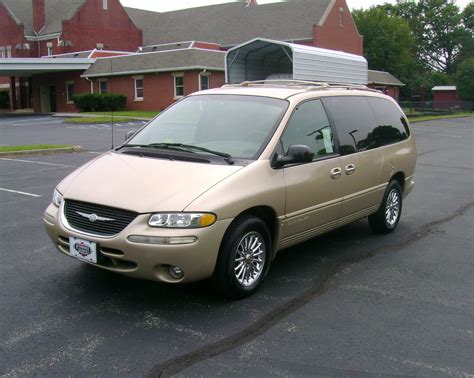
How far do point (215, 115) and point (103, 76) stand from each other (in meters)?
35.2

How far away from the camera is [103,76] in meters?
38.9

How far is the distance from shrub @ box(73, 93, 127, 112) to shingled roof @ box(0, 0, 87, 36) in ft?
45.0

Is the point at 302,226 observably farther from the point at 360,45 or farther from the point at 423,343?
the point at 360,45

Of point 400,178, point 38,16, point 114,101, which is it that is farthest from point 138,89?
point 400,178

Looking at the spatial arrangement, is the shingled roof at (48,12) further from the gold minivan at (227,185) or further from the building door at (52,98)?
the gold minivan at (227,185)

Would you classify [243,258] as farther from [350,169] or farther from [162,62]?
[162,62]

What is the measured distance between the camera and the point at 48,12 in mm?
51469

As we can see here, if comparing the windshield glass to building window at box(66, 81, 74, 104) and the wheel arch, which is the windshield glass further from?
building window at box(66, 81, 74, 104)

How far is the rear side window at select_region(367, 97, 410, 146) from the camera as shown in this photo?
22.6 feet

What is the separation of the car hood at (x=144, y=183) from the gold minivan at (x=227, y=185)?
1 centimetres

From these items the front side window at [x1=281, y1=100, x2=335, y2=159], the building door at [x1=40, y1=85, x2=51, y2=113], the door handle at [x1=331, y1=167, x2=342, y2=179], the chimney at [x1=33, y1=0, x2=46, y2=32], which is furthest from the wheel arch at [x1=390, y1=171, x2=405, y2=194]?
the chimney at [x1=33, y1=0, x2=46, y2=32]

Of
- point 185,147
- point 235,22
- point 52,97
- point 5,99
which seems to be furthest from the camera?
point 5,99

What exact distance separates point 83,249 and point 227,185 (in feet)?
4.23

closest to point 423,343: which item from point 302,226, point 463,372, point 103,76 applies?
point 463,372
